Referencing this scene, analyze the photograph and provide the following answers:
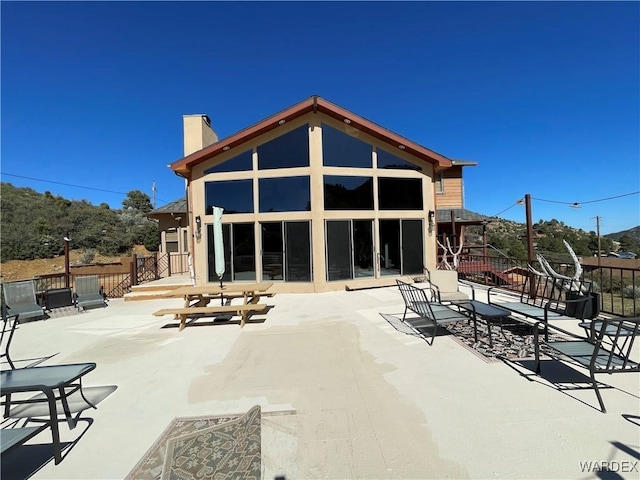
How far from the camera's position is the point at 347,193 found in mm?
10289

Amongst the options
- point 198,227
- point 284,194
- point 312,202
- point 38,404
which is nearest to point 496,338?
point 38,404

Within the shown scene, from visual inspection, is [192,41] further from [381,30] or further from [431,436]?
[431,436]

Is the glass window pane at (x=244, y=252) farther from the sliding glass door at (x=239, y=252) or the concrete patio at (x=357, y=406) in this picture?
the concrete patio at (x=357, y=406)

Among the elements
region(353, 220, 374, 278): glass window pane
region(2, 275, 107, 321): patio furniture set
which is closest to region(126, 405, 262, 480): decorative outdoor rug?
region(2, 275, 107, 321): patio furniture set

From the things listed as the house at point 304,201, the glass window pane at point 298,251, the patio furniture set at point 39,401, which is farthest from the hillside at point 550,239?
the patio furniture set at point 39,401

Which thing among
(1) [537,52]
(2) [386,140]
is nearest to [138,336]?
(2) [386,140]

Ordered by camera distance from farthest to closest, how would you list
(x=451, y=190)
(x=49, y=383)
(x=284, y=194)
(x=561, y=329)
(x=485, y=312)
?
1. (x=451, y=190)
2. (x=284, y=194)
3. (x=485, y=312)
4. (x=561, y=329)
5. (x=49, y=383)

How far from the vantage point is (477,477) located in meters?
1.91

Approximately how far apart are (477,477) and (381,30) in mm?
13285

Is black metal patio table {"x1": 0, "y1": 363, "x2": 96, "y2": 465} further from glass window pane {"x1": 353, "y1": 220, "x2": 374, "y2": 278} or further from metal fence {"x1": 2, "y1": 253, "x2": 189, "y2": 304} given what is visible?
metal fence {"x1": 2, "y1": 253, "x2": 189, "y2": 304}

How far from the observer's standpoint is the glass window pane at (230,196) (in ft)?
33.4

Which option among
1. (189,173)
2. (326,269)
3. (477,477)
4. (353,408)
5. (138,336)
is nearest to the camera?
(477,477)

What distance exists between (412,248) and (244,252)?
6383mm

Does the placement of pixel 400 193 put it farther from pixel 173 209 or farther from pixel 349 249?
pixel 173 209
